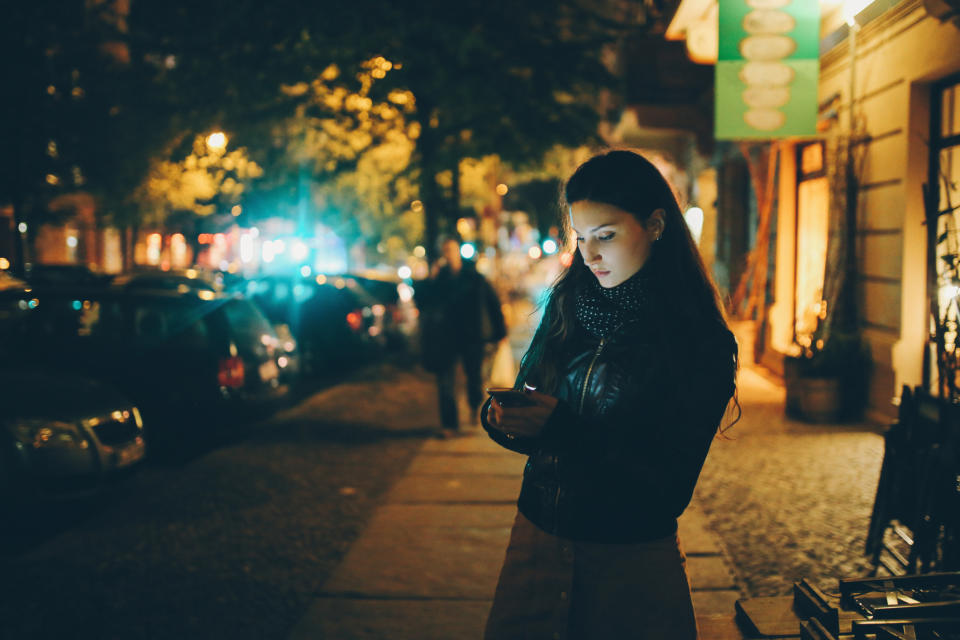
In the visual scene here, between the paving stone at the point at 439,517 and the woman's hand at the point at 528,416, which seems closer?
the woman's hand at the point at 528,416

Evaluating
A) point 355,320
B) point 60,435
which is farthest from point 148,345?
point 355,320

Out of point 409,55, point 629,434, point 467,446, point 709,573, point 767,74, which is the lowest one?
point 467,446

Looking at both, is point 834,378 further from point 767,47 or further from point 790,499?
point 767,47

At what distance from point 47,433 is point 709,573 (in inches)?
170

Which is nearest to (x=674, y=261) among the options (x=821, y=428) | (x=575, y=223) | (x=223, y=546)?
(x=575, y=223)

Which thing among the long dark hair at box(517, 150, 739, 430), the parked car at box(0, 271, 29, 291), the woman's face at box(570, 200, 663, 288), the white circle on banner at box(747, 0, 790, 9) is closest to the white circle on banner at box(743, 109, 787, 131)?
the white circle on banner at box(747, 0, 790, 9)

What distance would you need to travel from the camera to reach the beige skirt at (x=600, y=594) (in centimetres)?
198

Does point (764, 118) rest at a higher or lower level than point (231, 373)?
higher

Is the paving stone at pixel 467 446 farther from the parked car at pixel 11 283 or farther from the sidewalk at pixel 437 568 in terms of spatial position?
the parked car at pixel 11 283

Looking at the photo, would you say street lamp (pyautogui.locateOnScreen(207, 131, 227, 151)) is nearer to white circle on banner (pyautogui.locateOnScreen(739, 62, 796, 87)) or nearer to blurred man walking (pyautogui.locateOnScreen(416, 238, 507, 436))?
blurred man walking (pyautogui.locateOnScreen(416, 238, 507, 436))

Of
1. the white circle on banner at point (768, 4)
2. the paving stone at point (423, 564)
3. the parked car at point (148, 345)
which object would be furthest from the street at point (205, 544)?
the white circle on banner at point (768, 4)

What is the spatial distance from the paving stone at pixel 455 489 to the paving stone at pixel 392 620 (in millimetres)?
1979

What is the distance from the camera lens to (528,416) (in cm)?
184

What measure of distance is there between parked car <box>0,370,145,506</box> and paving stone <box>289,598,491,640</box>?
227 centimetres
